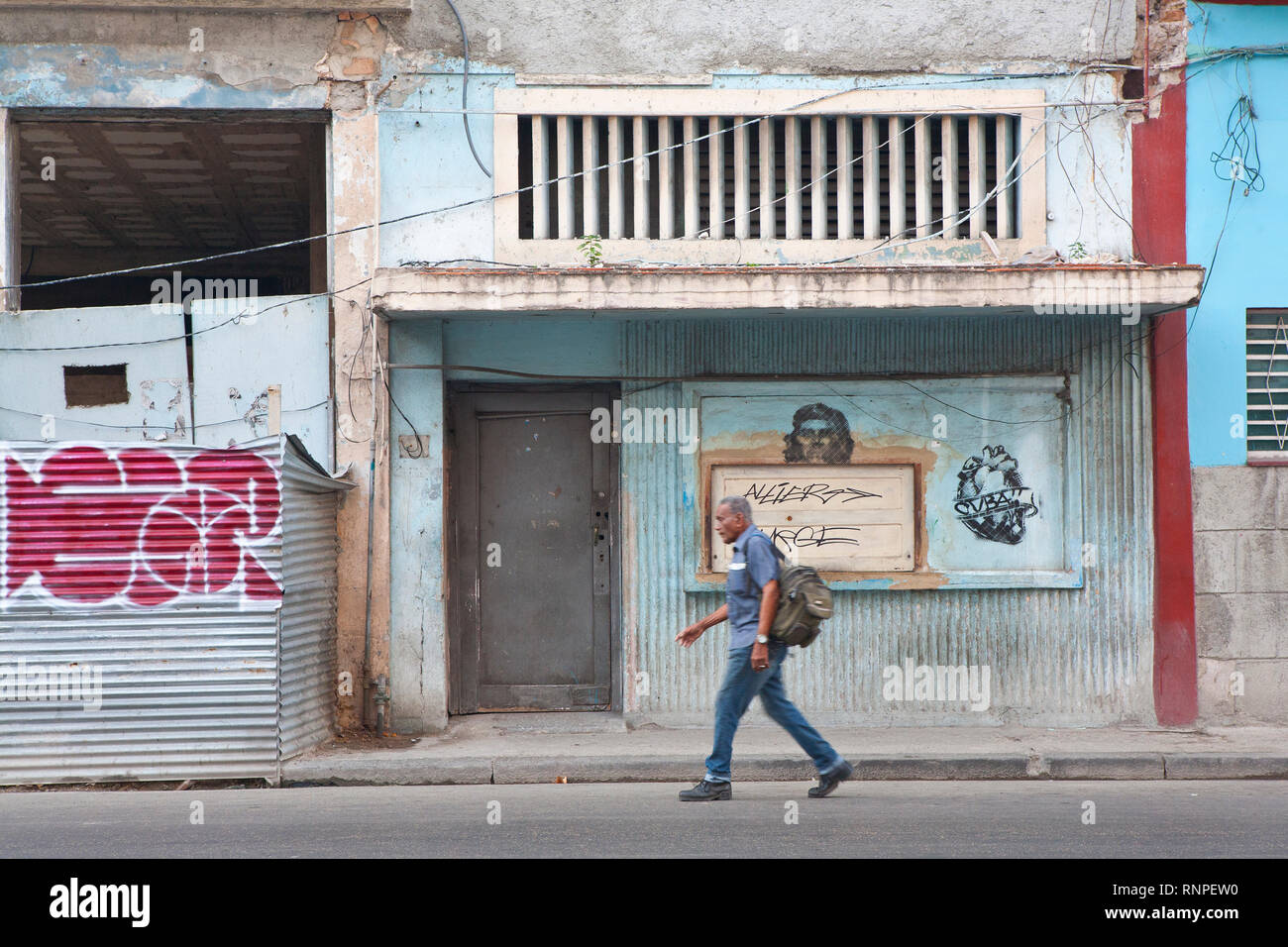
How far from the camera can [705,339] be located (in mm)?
9734

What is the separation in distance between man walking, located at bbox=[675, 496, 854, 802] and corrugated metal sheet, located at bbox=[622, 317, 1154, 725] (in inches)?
101

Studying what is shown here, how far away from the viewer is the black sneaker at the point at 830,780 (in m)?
7.03

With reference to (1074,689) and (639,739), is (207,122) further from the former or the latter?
(1074,689)

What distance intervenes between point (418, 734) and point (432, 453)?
2.20m

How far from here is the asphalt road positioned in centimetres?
586

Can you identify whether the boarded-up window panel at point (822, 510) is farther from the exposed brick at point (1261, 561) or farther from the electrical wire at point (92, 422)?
the electrical wire at point (92, 422)

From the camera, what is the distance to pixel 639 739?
909 cm

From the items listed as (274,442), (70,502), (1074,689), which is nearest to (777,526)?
(1074,689)

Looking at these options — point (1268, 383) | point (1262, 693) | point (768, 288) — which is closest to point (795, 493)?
point (768, 288)

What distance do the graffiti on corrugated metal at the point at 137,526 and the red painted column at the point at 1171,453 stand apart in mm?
6793

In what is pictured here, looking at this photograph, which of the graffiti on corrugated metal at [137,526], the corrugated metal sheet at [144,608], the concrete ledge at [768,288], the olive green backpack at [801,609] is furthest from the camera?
the concrete ledge at [768,288]

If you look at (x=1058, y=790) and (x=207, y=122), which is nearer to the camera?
(x=1058, y=790)

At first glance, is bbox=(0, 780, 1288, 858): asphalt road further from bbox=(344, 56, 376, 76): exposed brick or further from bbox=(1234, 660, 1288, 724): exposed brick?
bbox=(344, 56, 376, 76): exposed brick

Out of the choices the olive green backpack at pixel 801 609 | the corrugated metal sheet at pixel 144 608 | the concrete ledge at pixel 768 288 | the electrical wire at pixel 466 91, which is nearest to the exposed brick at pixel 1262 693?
the concrete ledge at pixel 768 288
